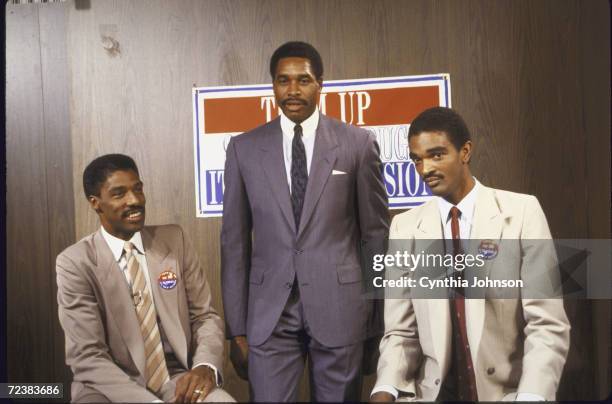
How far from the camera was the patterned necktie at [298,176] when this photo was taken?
2.49 m

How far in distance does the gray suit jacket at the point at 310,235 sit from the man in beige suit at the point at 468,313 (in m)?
0.14

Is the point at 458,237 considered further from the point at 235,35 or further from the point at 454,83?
the point at 235,35

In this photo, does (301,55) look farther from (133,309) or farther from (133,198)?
(133,309)

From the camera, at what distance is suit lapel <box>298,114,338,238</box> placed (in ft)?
8.07

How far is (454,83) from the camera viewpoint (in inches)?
108

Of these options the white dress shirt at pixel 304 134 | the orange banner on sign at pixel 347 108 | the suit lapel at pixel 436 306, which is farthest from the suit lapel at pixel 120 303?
the suit lapel at pixel 436 306

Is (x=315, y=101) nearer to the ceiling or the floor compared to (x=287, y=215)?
nearer to the ceiling

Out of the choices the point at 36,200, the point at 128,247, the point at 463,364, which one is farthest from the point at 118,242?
the point at 463,364

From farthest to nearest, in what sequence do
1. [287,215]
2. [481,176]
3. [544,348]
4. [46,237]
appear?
[46,237]
[481,176]
[287,215]
[544,348]

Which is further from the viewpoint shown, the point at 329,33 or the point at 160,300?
the point at 329,33

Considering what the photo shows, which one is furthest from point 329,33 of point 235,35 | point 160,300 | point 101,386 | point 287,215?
point 101,386

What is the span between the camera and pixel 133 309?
101 inches

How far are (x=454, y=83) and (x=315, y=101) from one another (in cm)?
63

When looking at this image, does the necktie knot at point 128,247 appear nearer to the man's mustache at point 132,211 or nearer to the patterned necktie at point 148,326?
the patterned necktie at point 148,326
